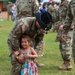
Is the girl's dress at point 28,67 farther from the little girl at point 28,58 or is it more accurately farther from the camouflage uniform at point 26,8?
the camouflage uniform at point 26,8

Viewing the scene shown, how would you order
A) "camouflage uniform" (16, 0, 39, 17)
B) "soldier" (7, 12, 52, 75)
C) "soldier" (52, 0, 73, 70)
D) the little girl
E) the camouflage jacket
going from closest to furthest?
"soldier" (7, 12, 52, 75) < the camouflage jacket < the little girl < "soldier" (52, 0, 73, 70) < "camouflage uniform" (16, 0, 39, 17)

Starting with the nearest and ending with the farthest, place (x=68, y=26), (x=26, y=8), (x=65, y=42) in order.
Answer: (x=68, y=26)
(x=65, y=42)
(x=26, y=8)

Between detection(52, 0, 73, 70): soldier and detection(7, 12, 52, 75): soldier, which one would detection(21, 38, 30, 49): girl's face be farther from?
detection(52, 0, 73, 70): soldier

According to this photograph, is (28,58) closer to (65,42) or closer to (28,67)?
(28,67)

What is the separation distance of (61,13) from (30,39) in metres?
2.22

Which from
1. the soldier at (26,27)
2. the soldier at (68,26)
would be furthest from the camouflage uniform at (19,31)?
the soldier at (68,26)

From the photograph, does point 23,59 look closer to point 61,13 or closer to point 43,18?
point 43,18

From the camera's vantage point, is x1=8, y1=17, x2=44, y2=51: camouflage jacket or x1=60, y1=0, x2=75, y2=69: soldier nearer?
x1=8, y1=17, x2=44, y2=51: camouflage jacket

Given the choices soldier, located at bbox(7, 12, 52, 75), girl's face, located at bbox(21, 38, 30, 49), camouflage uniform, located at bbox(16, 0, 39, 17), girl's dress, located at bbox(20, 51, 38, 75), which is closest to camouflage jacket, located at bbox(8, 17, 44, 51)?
soldier, located at bbox(7, 12, 52, 75)

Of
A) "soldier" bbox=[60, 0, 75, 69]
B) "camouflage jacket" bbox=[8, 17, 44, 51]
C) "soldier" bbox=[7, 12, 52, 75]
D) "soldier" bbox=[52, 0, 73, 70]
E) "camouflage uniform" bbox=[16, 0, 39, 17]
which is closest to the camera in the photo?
"soldier" bbox=[7, 12, 52, 75]

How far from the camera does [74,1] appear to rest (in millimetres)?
6695

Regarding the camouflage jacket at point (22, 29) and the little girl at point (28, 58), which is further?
the little girl at point (28, 58)

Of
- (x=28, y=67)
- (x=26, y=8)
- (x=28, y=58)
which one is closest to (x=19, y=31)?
(x=28, y=58)

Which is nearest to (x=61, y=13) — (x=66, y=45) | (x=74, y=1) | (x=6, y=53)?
(x=66, y=45)
